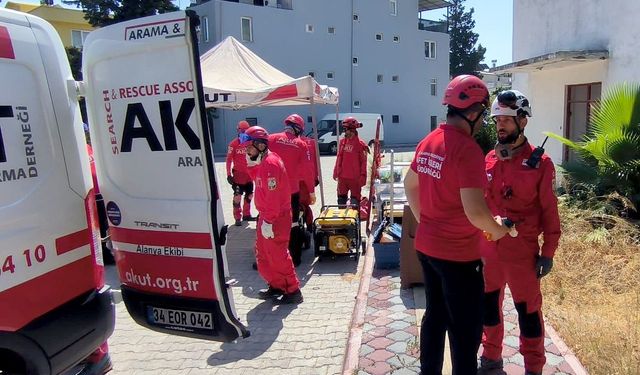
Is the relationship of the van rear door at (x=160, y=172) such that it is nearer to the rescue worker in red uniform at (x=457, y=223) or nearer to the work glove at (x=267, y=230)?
the rescue worker in red uniform at (x=457, y=223)

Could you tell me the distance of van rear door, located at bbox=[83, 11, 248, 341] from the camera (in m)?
2.84

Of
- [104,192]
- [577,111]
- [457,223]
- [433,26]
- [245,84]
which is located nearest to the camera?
[457,223]

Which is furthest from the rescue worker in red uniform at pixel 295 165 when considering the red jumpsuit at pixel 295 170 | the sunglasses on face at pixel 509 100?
the sunglasses on face at pixel 509 100

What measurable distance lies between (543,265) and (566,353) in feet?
3.54

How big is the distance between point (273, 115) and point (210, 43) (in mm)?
5063

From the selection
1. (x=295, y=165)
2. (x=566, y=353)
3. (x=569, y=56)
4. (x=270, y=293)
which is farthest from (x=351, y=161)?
(x=566, y=353)

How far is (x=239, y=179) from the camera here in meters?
9.27

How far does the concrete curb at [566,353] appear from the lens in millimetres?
3622

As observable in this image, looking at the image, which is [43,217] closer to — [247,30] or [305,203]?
[305,203]

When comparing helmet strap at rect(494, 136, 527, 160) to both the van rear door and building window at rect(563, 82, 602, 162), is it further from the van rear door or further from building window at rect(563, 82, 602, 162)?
building window at rect(563, 82, 602, 162)

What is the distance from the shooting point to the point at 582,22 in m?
10.0

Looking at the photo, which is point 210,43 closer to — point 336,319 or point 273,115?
point 273,115

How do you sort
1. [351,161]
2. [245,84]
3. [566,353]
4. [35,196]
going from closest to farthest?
[35,196], [566,353], [245,84], [351,161]

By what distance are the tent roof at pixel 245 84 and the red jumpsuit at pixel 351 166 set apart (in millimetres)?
922
